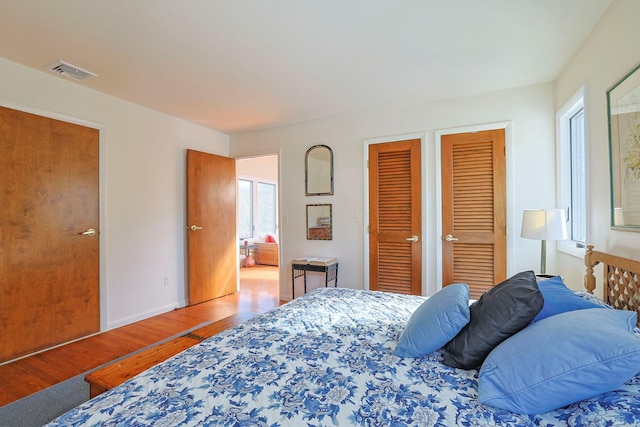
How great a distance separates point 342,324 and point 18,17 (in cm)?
275

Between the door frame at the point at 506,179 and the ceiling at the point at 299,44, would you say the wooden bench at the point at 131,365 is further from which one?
the door frame at the point at 506,179

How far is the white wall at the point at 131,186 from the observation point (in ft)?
9.21

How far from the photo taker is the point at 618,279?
169 cm

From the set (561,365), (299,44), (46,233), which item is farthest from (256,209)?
(561,365)

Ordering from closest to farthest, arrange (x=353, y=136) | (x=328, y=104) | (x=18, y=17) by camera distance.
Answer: (x=18, y=17)
(x=328, y=104)
(x=353, y=136)

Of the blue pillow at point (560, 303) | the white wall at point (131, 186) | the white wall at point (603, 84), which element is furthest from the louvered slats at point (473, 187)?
the white wall at point (131, 186)

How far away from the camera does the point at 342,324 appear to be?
1.69 meters

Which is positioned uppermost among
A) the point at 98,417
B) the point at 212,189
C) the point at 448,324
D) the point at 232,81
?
the point at 232,81

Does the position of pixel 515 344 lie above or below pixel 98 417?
above

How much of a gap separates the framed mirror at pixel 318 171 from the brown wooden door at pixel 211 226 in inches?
50.9

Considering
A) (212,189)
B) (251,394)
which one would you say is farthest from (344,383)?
(212,189)

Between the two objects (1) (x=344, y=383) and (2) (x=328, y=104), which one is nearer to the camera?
(1) (x=344, y=383)

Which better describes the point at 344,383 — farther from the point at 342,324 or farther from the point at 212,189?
the point at 212,189

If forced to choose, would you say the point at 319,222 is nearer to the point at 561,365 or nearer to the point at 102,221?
the point at 102,221
